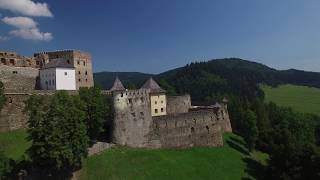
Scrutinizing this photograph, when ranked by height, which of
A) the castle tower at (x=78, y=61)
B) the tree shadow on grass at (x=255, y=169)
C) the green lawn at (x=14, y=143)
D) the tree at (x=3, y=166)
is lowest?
the tree shadow on grass at (x=255, y=169)

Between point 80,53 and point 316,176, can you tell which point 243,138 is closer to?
point 316,176

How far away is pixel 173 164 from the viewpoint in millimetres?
74750

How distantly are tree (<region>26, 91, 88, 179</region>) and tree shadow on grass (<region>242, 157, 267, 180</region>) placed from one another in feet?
104

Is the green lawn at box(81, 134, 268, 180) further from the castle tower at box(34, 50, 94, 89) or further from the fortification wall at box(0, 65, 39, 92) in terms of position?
the castle tower at box(34, 50, 94, 89)

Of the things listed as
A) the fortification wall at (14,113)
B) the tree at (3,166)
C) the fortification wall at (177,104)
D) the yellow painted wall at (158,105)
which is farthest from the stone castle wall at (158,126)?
the tree at (3,166)

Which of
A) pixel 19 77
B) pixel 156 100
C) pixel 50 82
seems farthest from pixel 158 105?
pixel 19 77

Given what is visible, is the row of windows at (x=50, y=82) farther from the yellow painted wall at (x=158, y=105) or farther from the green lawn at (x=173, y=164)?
the green lawn at (x=173, y=164)

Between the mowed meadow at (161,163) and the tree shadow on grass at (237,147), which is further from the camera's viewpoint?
the tree shadow on grass at (237,147)

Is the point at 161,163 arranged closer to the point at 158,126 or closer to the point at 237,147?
the point at 158,126

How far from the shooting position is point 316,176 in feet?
253

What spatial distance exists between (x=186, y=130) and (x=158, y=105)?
925 cm

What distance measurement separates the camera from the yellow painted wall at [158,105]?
88.3 meters

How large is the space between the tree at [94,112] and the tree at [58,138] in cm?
372

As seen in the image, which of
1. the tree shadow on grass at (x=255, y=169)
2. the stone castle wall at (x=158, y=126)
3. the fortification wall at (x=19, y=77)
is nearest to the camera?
the stone castle wall at (x=158, y=126)
